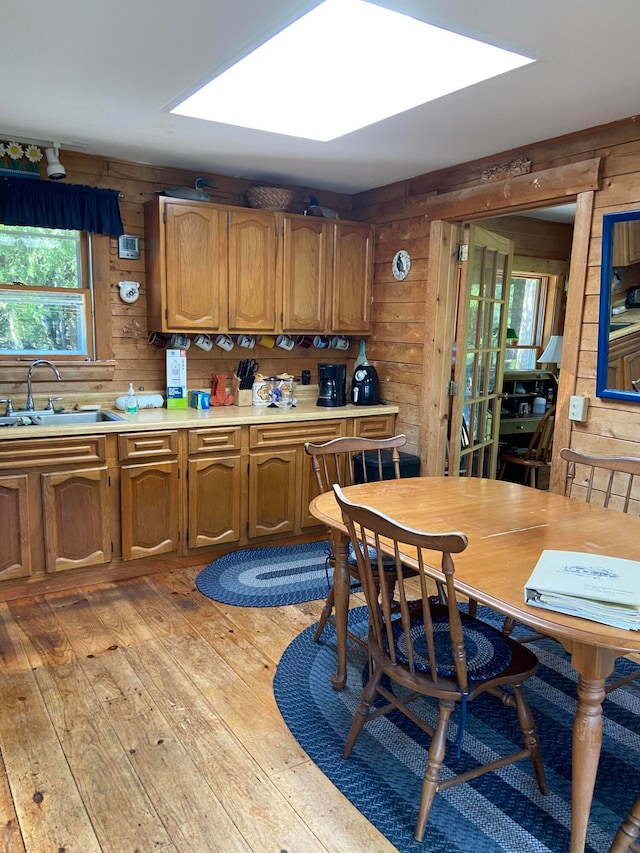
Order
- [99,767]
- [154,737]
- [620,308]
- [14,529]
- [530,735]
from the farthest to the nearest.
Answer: [14,529]
[620,308]
[154,737]
[99,767]
[530,735]

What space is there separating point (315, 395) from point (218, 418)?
1113 millimetres

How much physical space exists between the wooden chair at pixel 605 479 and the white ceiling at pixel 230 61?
1438 millimetres

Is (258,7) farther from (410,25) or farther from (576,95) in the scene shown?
(576,95)

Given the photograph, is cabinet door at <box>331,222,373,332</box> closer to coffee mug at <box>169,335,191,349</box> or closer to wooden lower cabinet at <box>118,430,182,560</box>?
coffee mug at <box>169,335,191,349</box>

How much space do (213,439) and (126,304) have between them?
3.34 feet

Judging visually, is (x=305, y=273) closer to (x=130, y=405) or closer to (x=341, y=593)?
(x=130, y=405)

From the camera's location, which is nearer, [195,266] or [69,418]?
[69,418]

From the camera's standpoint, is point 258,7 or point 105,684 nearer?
point 258,7

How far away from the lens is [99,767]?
1947mm

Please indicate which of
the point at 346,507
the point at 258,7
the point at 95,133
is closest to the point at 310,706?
the point at 346,507

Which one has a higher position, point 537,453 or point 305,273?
point 305,273

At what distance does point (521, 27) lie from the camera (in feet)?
6.18

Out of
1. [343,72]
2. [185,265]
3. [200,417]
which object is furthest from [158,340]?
[343,72]

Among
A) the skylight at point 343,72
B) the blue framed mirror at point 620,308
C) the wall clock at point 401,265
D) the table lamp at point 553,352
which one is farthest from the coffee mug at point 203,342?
the table lamp at point 553,352
